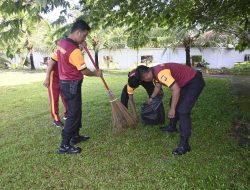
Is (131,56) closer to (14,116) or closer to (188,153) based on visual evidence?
(14,116)

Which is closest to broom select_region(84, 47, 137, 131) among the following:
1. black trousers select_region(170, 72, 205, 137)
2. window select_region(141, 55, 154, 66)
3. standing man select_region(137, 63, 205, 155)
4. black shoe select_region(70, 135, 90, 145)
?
black shoe select_region(70, 135, 90, 145)

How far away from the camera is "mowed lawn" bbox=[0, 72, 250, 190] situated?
4.05 m

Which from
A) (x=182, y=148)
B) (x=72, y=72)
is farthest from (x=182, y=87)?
(x=72, y=72)

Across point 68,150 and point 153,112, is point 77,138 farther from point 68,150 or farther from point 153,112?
point 153,112

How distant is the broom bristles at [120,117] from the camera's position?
580 cm

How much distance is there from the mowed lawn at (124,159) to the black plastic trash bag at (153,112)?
0.18 m

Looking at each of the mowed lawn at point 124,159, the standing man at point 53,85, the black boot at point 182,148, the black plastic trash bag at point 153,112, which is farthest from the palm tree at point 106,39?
the black boot at point 182,148

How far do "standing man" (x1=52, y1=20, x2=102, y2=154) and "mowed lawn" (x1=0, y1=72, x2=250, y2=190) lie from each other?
1.19 ft

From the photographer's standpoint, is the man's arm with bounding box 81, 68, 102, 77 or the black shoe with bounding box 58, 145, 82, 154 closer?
the man's arm with bounding box 81, 68, 102, 77

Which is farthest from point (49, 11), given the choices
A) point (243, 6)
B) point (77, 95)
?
point (243, 6)

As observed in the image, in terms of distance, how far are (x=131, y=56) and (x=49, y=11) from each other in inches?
1055

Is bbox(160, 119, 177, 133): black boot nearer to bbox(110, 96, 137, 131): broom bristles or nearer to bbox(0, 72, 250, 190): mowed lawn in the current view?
bbox(0, 72, 250, 190): mowed lawn

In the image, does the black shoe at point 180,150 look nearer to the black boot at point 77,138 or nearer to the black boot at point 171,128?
the black boot at point 171,128

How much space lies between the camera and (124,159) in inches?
187
